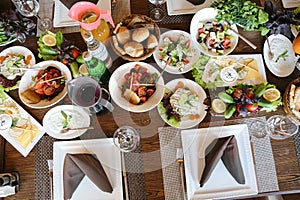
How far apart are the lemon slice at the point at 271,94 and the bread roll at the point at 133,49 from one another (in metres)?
0.53

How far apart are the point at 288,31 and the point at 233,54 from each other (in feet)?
0.85

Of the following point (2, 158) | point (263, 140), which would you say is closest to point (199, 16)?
point (263, 140)

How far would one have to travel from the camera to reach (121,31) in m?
1.35

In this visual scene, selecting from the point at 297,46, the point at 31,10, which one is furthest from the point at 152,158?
the point at 31,10

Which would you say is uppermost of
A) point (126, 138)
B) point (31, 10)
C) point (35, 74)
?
point (31, 10)

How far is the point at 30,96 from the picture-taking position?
4.32ft

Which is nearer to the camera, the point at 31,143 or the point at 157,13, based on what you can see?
the point at 31,143

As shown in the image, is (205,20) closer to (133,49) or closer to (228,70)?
(228,70)

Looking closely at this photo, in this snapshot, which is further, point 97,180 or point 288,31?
point 288,31

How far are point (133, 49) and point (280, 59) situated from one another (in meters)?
0.63

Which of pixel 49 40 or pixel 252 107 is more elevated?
pixel 49 40

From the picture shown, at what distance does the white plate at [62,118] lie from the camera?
4.22 feet

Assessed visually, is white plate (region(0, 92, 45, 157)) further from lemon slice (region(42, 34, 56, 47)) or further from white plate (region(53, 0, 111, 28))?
white plate (region(53, 0, 111, 28))

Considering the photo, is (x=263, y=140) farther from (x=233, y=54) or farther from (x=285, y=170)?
(x=233, y=54)
